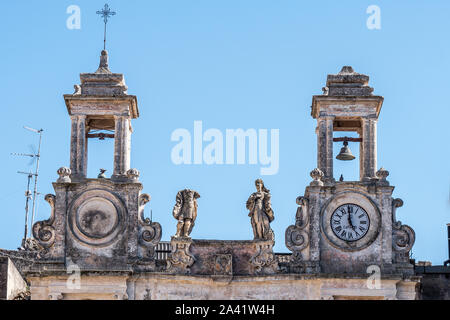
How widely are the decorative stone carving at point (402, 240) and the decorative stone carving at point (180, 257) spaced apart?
544cm

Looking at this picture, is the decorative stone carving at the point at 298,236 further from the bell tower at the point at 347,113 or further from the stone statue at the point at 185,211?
the stone statue at the point at 185,211

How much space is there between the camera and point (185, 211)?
4488cm

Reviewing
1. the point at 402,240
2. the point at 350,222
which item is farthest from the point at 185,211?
the point at 402,240

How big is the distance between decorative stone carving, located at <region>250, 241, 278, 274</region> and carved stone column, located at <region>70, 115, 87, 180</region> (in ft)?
16.9

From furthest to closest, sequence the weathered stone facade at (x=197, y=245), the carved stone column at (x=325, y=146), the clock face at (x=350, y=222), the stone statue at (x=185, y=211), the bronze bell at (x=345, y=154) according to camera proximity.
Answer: the bronze bell at (x=345, y=154), the carved stone column at (x=325, y=146), the clock face at (x=350, y=222), the stone statue at (x=185, y=211), the weathered stone facade at (x=197, y=245)

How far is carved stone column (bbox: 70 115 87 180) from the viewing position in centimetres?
4525

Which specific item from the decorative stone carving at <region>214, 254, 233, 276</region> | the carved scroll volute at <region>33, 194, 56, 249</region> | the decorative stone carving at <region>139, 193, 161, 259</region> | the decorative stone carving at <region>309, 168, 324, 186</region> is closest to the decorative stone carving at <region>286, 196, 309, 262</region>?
the decorative stone carving at <region>309, 168, 324, 186</region>

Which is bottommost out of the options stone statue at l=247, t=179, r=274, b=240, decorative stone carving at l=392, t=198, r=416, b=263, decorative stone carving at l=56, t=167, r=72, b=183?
decorative stone carving at l=392, t=198, r=416, b=263

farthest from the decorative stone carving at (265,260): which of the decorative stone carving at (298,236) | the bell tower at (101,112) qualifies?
the bell tower at (101,112)

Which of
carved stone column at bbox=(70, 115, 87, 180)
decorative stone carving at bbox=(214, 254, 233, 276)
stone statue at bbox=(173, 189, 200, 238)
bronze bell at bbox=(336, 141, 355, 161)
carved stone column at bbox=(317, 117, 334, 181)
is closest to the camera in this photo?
decorative stone carving at bbox=(214, 254, 233, 276)

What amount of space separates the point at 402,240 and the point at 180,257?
595 centimetres

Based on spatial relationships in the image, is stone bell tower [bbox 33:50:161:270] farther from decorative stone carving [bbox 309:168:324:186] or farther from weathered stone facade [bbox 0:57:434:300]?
decorative stone carving [bbox 309:168:324:186]

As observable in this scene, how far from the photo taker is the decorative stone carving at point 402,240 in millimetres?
44844

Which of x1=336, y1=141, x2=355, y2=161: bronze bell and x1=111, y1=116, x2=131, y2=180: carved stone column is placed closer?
x1=111, y1=116, x2=131, y2=180: carved stone column
